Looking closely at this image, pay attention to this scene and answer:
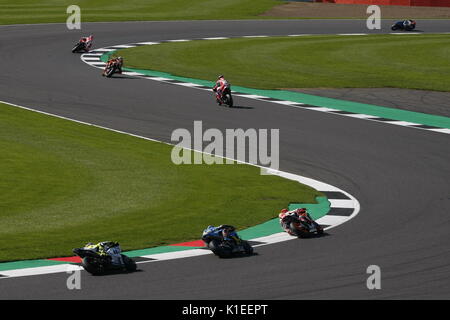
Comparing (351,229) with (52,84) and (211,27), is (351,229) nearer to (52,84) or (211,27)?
(52,84)

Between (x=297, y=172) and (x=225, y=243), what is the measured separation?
7.69m

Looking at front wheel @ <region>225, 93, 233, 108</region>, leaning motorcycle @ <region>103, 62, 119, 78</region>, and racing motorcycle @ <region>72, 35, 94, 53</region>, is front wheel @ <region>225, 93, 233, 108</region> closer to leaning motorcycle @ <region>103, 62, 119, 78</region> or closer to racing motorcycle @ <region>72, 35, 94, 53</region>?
leaning motorcycle @ <region>103, 62, 119, 78</region>

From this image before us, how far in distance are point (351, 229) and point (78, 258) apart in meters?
4.69

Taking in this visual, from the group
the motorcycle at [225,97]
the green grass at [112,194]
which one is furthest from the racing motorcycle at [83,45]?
the green grass at [112,194]

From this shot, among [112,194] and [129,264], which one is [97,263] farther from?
[112,194]

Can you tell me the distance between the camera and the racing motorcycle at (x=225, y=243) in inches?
576

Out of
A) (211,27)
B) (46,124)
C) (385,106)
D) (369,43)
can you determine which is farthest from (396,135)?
(211,27)

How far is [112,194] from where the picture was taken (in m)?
18.9

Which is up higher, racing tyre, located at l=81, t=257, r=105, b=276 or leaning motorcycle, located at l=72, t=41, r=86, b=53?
leaning motorcycle, located at l=72, t=41, r=86, b=53

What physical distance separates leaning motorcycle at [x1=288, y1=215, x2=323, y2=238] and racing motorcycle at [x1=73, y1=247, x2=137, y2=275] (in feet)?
10.7

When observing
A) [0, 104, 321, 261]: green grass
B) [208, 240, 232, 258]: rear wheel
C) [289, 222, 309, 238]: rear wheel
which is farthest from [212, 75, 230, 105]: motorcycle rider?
[208, 240, 232, 258]: rear wheel

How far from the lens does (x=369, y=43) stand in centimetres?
4628

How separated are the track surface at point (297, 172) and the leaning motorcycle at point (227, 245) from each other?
0.62 feet

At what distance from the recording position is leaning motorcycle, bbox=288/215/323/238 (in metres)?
16.1
